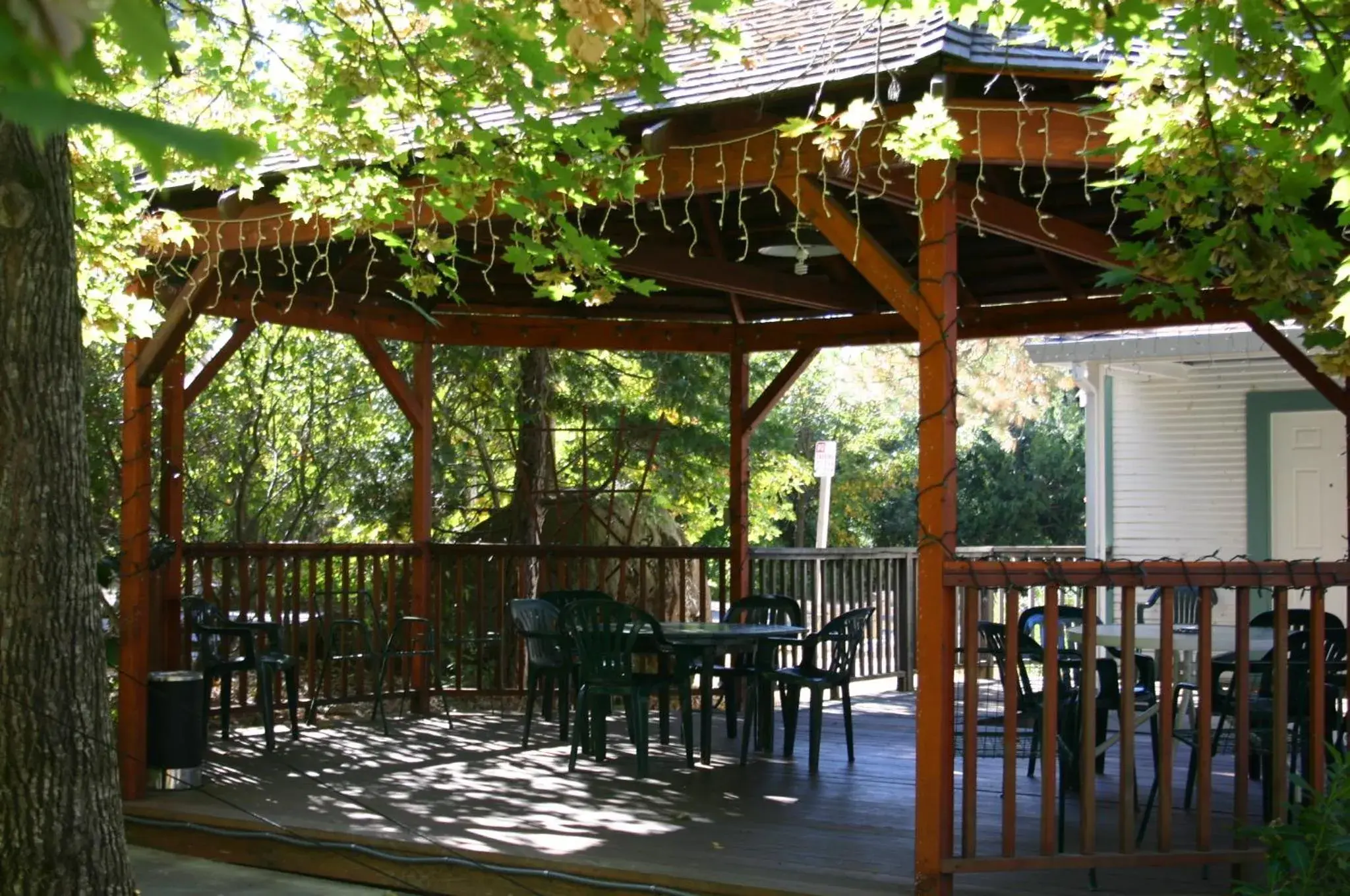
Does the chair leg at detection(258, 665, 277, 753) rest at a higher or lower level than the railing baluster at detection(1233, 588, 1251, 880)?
lower

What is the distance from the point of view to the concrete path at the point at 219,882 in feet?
17.8

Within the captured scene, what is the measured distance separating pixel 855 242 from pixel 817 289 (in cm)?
387

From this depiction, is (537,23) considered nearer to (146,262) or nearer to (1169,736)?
(146,262)

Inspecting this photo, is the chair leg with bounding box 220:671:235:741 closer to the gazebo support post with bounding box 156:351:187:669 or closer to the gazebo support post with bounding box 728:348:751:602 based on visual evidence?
the gazebo support post with bounding box 156:351:187:669

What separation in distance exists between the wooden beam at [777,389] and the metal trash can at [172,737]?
4.16 metres

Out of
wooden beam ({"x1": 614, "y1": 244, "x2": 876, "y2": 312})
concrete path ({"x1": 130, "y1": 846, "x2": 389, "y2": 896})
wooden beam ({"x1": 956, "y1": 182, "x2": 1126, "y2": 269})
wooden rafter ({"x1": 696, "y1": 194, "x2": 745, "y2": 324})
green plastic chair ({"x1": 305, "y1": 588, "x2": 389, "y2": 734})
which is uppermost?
wooden rafter ({"x1": 696, "y1": 194, "x2": 745, "y2": 324})

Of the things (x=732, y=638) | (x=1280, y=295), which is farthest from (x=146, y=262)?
(x=1280, y=295)

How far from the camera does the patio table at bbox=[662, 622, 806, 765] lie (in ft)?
23.2

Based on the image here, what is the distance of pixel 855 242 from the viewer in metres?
4.89

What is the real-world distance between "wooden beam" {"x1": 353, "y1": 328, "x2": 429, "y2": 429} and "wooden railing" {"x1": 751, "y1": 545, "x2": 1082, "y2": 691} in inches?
112

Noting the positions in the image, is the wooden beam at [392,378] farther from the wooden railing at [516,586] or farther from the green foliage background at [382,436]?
the green foliage background at [382,436]

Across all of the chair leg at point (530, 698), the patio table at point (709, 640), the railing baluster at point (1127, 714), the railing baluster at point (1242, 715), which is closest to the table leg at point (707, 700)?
the patio table at point (709, 640)

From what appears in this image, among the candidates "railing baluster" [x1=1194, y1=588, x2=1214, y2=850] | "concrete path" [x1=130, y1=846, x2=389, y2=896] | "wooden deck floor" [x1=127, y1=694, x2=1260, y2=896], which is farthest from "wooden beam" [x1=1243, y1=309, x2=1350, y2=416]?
"concrete path" [x1=130, y1=846, x2=389, y2=896]

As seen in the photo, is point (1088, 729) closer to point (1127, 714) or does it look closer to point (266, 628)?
point (1127, 714)
